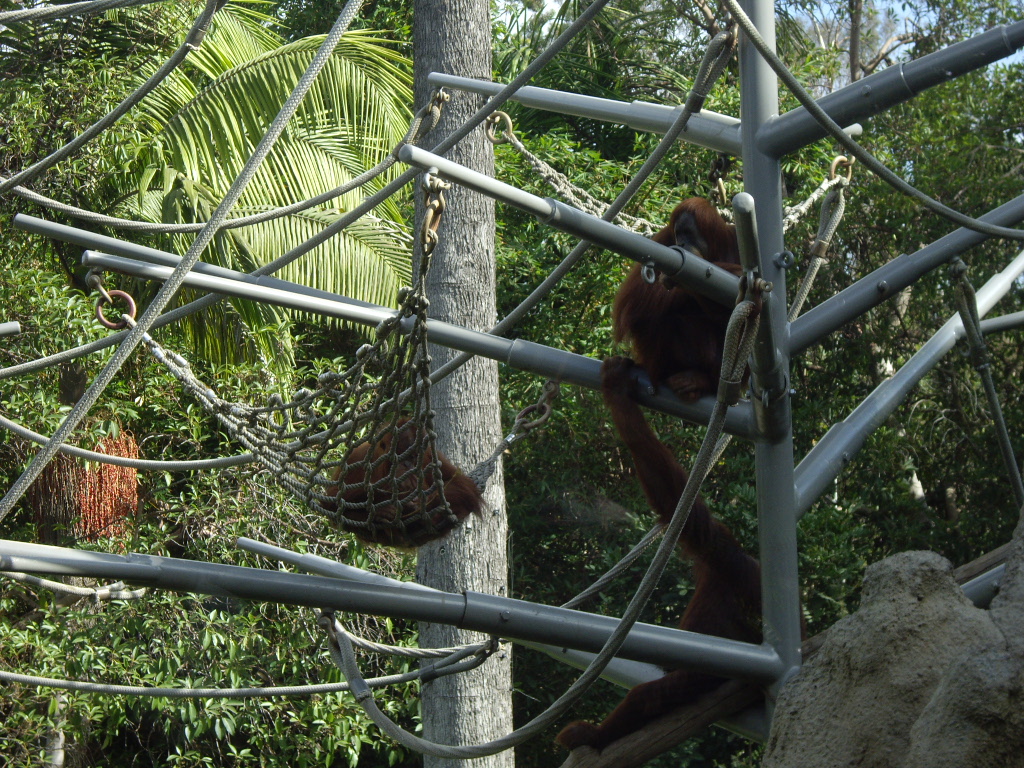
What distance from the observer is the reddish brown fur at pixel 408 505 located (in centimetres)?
269

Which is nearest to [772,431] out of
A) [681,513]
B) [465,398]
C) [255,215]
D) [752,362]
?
[752,362]

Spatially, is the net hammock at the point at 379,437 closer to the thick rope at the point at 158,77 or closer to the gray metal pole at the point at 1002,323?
the thick rope at the point at 158,77

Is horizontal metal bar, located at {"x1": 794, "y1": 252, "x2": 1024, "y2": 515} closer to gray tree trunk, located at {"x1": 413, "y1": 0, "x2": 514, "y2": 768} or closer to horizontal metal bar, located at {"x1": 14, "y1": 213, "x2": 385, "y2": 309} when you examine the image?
horizontal metal bar, located at {"x1": 14, "y1": 213, "x2": 385, "y2": 309}

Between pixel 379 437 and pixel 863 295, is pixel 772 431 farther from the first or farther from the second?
pixel 379 437

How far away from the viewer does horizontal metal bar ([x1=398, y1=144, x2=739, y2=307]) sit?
82.8 inches

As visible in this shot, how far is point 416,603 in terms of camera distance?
2.41 m

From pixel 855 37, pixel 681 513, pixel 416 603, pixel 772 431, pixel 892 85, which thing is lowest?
pixel 416 603

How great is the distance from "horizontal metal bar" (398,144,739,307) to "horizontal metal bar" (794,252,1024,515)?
0.65 meters

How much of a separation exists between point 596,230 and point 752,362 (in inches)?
20.3

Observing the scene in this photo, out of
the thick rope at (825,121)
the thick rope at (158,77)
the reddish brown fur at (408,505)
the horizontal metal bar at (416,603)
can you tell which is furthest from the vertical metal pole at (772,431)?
the thick rope at (158,77)

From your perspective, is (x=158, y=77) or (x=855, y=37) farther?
(x=855, y=37)

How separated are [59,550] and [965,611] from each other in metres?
1.81

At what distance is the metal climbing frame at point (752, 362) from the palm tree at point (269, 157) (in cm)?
403

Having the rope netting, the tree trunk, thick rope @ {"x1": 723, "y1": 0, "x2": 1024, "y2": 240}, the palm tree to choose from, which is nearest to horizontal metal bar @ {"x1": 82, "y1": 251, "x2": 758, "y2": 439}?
the rope netting
